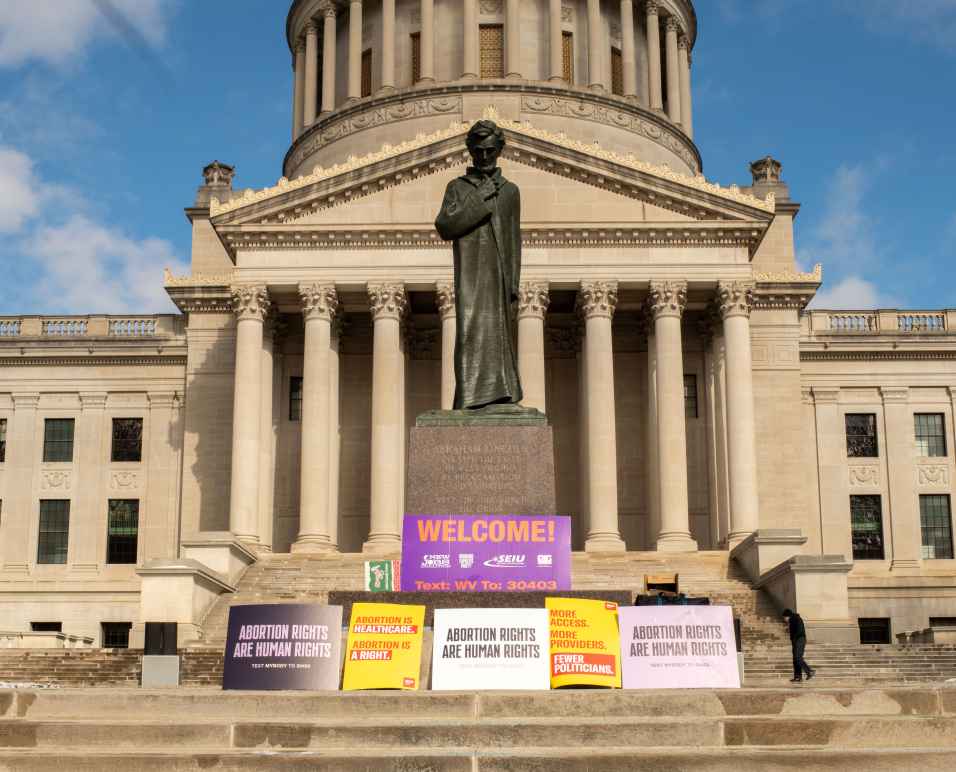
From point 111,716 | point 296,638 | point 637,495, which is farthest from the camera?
point 637,495

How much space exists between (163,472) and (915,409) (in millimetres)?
30626

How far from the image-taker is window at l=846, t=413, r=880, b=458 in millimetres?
58125

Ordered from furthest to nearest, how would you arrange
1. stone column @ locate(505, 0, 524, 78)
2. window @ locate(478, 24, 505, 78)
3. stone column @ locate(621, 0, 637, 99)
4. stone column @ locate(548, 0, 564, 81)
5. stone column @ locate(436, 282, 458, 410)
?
stone column @ locate(621, 0, 637, 99) < window @ locate(478, 24, 505, 78) < stone column @ locate(548, 0, 564, 81) < stone column @ locate(505, 0, 524, 78) < stone column @ locate(436, 282, 458, 410)

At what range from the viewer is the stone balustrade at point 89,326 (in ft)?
194

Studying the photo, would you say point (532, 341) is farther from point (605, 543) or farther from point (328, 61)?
point (328, 61)

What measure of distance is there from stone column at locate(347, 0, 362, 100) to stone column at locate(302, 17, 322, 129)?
7.05 feet

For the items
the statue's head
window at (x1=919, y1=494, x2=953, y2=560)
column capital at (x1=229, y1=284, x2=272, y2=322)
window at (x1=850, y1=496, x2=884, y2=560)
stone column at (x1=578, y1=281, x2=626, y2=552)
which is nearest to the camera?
the statue's head

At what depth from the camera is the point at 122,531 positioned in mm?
57219

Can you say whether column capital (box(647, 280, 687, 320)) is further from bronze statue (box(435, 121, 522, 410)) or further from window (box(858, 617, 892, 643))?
bronze statue (box(435, 121, 522, 410))

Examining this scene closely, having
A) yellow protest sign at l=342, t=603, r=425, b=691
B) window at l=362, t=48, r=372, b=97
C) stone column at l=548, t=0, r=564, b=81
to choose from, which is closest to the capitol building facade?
stone column at l=548, t=0, r=564, b=81

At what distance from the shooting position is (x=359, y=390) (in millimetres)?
53906

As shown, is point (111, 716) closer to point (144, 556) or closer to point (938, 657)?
point (938, 657)

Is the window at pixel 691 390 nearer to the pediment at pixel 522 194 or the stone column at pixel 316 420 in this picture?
the pediment at pixel 522 194

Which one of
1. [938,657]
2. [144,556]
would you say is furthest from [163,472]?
[938,657]
